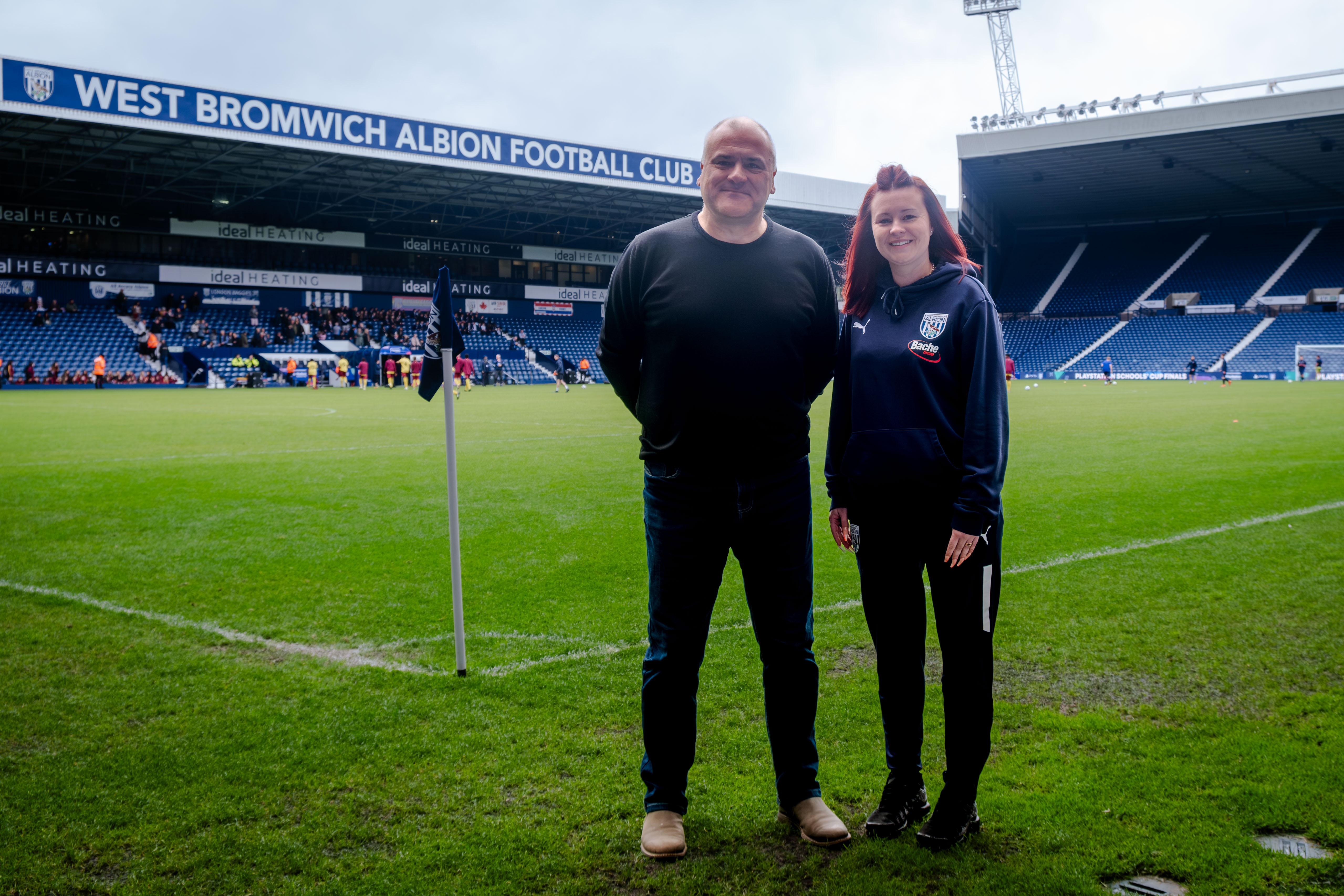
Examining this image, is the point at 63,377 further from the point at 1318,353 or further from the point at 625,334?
the point at 1318,353

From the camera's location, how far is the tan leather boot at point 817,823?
9.23ft

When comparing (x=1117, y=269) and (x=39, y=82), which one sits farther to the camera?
(x=1117, y=269)

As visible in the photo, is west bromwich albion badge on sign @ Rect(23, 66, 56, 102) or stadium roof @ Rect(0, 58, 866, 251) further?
stadium roof @ Rect(0, 58, 866, 251)

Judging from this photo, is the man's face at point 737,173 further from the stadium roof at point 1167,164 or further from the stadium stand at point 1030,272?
the stadium stand at point 1030,272

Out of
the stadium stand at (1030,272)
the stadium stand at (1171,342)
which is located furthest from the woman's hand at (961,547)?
the stadium stand at (1030,272)

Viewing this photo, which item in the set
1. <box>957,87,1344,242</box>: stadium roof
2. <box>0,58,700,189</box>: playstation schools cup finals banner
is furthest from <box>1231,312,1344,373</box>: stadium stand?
<box>0,58,700,189</box>: playstation schools cup finals banner

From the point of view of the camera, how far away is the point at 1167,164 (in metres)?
44.7

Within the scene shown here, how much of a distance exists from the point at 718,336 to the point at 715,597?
0.84 meters

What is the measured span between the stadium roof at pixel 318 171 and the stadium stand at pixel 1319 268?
25098 millimetres


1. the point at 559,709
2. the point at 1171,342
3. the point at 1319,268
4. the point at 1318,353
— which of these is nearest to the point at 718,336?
the point at 559,709

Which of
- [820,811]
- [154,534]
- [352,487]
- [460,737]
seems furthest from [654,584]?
[352,487]

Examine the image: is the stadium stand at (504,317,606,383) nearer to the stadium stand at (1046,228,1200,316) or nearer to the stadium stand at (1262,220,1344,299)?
the stadium stand at (1046,228,1200,316)

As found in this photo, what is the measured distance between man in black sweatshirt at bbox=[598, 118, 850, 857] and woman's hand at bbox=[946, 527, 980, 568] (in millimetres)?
460

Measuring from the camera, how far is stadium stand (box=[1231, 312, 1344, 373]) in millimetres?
45938
